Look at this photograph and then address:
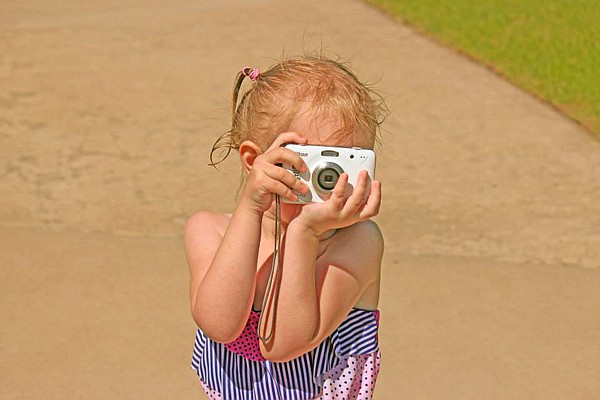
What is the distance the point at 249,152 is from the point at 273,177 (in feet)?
→ 0.73

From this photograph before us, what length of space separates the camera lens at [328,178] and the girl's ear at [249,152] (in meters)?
0.24

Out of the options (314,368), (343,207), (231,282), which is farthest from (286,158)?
(314,368)

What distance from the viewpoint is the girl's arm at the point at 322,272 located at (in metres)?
2.11

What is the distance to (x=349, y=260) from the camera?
7.54 ft

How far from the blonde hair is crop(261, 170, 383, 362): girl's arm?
0.63 feet

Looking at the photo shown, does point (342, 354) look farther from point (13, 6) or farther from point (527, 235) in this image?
point (13, 6)

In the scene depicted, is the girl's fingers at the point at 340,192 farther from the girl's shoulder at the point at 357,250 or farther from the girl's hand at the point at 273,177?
the girl's shoulder at the point at 357,250

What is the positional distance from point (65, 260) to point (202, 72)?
103 inches

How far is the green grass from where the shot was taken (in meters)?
6.58

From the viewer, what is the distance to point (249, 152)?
233 centimetres

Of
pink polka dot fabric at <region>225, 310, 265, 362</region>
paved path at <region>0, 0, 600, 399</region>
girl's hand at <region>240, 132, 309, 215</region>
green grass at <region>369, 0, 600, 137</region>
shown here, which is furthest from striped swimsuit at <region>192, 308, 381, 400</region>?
green grass at <region>369, 0, 600, 137</region>

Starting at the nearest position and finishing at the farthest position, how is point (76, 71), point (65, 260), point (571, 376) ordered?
point (571, 376) < point (65, 260) < point (76, 71)

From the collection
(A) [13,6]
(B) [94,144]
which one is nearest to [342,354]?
(B) [94,144]

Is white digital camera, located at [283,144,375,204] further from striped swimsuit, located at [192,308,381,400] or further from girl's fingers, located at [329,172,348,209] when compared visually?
striped swimsuit, located at [192,308,381,400]
